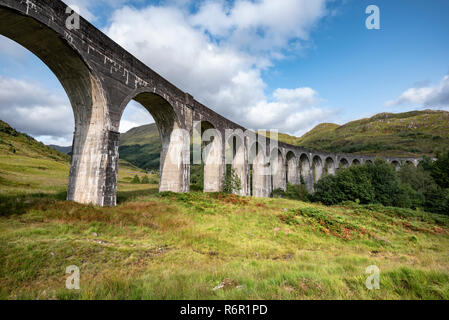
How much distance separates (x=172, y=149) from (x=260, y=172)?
50.5 feet

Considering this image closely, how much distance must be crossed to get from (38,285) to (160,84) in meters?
12.0

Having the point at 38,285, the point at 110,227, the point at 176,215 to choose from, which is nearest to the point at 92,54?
the point at 110,227

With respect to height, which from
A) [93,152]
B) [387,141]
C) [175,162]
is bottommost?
[175,162]

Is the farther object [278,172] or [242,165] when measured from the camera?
[278,172]

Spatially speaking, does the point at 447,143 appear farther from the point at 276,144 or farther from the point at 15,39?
the point at 15,39

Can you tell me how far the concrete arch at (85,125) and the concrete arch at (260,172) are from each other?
64.7 feet

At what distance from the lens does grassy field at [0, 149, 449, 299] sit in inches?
132

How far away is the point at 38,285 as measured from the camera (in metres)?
3.67

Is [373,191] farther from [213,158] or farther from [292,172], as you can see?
[213,158]

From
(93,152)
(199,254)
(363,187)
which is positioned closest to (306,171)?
(363,187)

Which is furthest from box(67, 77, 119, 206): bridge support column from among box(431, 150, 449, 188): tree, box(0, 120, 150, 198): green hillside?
box(431, 150, 449, 188): tree

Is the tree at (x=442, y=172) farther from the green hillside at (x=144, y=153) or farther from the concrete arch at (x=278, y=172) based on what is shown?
the green hillside at (x=144, y=153)

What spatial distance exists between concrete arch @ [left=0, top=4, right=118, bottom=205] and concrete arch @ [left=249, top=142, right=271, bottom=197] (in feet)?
64.7

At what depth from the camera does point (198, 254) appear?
20.0ft
